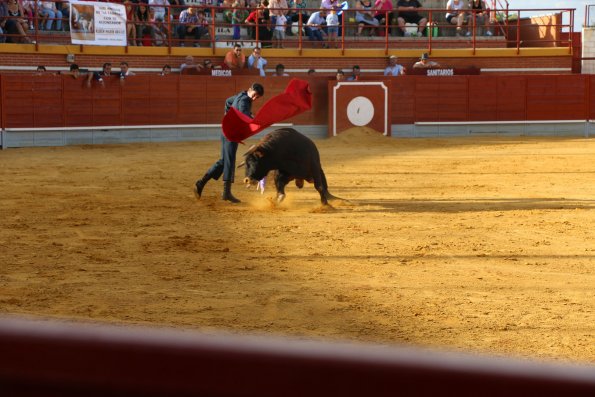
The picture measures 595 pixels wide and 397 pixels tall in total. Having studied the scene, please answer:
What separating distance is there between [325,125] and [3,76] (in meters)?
7.12

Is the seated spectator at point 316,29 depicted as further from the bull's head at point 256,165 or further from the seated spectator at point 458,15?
the bull's head at point 256,165

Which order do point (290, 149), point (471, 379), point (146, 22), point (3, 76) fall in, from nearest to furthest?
point (471, 379)
point (290, 149)
point (3, 76)
point (146, 22)

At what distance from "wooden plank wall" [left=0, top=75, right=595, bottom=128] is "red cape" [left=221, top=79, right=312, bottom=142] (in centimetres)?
886

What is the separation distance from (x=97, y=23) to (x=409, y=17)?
27.8 feet

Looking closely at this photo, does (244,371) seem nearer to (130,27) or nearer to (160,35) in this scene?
(130,27)

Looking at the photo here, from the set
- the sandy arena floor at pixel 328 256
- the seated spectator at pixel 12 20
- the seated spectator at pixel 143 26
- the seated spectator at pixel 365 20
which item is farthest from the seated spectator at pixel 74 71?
the seated spectator at pixel 365 20

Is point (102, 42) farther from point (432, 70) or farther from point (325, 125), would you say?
point (432, 70)

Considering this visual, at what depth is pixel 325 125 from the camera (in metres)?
20.7

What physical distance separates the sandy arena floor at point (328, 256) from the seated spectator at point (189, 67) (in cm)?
659

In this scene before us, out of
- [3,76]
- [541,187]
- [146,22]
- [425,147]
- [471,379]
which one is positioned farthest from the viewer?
[146,22]

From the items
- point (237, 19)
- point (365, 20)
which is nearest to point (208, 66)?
point (237, 19)

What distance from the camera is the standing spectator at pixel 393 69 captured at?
2108 centimetres

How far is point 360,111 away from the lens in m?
20.5

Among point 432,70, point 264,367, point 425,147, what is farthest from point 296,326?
point 432,70
